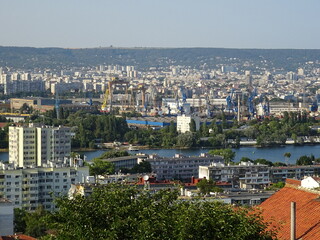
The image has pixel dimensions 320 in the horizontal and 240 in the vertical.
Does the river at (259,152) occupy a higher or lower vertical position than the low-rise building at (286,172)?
lower

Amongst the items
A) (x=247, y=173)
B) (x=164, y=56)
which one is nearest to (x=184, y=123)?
(x=247, y=173)

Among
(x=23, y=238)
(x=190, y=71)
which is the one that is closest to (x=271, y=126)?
(x=23, y=238)

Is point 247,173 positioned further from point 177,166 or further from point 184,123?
point 184,123

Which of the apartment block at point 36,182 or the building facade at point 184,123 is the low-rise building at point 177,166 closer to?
the apartment block at point 36,182

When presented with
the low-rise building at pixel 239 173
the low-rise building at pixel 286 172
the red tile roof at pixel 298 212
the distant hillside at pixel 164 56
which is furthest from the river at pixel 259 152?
the distant hillside at pixel 164 56

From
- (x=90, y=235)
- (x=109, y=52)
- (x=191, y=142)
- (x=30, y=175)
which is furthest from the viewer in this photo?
(x=109, y=52)

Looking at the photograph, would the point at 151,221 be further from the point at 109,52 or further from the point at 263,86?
the point at 109,52
